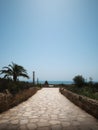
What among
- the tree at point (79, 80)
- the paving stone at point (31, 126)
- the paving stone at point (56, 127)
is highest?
the tree at point (79, 80)

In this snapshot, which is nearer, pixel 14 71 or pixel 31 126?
pixel 31 126

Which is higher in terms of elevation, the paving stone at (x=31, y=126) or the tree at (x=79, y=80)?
the tree at (x=79, y=80)

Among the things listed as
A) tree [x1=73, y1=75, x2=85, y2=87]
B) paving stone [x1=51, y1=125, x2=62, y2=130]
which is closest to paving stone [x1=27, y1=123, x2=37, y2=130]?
paving stone [x1=51, y1=125, x2=62, y2=130]

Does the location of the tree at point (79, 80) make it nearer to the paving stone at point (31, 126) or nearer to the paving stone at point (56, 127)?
the paving stone at point (56, 127)

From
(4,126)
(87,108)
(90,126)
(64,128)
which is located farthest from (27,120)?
(87,108)

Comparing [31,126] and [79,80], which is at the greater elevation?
[79,80]

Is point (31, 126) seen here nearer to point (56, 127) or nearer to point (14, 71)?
point (56, 127)

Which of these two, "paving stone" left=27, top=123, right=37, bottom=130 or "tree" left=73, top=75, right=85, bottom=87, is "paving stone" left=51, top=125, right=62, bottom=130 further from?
"tree" left=73, top=75, right=85, bottom=87

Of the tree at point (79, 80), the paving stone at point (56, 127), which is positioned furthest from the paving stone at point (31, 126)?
the tree at point (79, 80)

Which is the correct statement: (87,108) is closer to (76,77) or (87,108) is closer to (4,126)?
(4,126)

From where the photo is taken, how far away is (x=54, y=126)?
18.1 feet

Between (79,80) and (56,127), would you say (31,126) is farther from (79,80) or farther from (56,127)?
(79,80)

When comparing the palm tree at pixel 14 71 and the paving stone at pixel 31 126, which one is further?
the palm tree at pixel 14 71

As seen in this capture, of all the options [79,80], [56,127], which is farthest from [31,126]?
[79,80]
